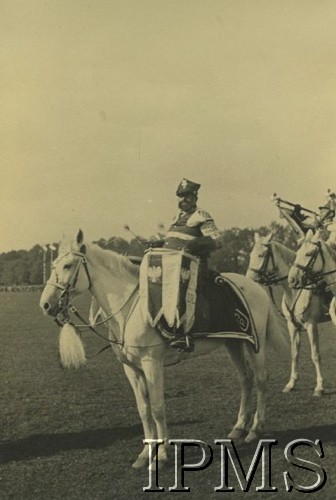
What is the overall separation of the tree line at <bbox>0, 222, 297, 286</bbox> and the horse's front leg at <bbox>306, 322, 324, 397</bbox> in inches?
29.3

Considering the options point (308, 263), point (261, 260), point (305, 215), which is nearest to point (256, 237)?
point (261, 260)

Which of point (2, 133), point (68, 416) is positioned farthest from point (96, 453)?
point (2, 133)

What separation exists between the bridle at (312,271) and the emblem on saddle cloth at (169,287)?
1.14 metres

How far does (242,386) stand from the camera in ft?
12.2

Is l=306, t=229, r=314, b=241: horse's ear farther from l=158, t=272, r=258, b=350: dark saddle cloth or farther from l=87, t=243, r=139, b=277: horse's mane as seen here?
l=87, t=243, r=139, b=277: horse's mane

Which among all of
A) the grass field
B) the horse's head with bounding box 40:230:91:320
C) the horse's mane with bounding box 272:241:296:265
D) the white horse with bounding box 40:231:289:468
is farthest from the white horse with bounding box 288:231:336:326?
the horse's head with bounding box 40:230:91:320

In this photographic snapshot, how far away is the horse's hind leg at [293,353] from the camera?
159 inches

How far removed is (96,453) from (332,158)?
2.32 m

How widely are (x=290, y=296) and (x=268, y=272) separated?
0.36 meters

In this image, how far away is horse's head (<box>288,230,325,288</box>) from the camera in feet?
13.9

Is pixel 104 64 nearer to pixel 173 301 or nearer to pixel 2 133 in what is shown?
pixel 2 133

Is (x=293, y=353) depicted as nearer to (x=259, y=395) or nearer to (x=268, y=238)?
(x=259, y=395)

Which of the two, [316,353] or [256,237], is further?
[316,353]

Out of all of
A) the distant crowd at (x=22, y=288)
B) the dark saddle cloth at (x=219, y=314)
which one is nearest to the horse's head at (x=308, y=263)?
the dark saddle cloth at (x=219, y=314)
